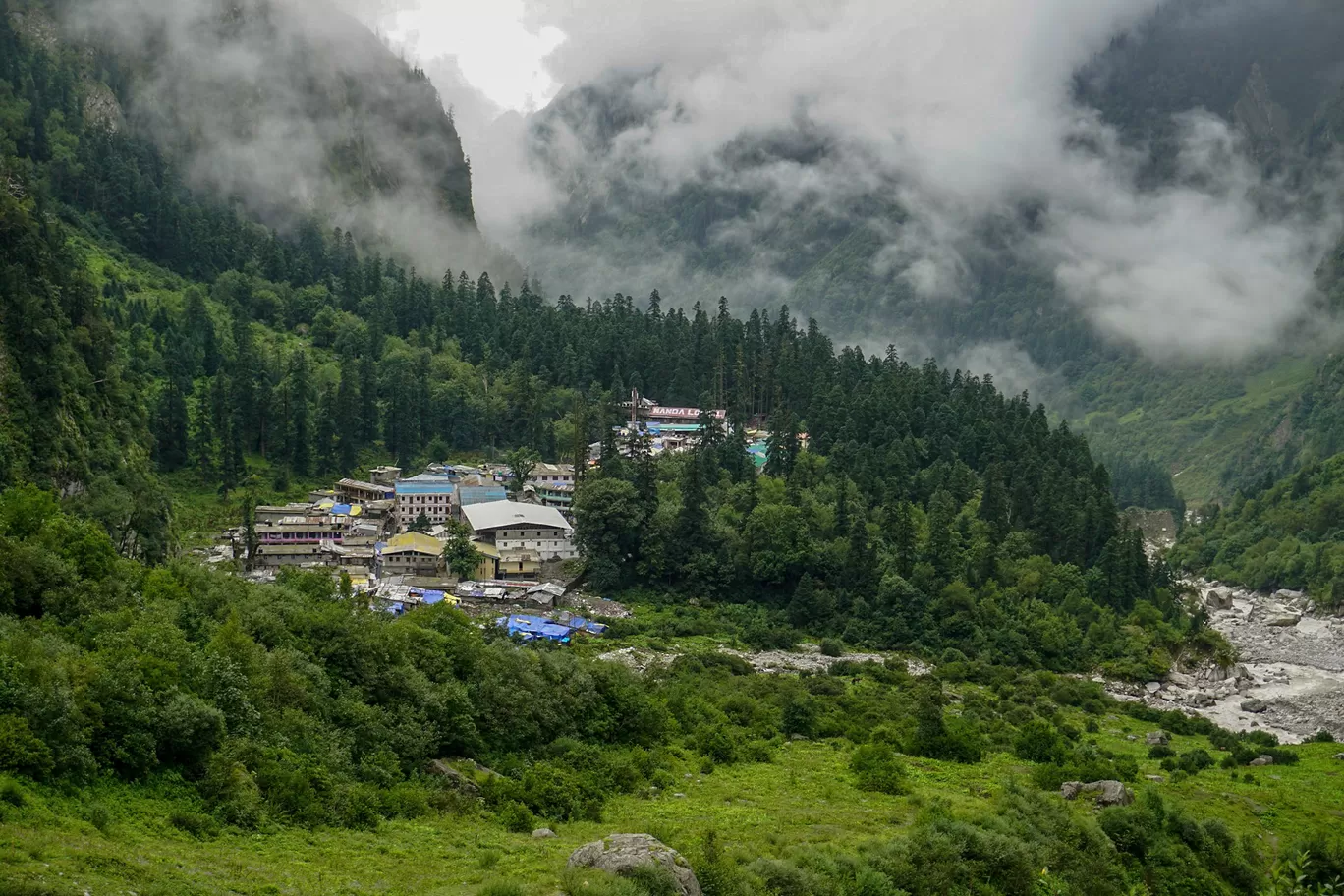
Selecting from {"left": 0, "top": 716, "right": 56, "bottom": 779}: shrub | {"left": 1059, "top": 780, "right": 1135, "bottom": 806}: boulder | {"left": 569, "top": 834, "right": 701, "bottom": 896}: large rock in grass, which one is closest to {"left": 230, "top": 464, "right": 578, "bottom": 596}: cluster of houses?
{"left": 1059, "top": 780, "right": 1135, "bottom": 806}: boulder

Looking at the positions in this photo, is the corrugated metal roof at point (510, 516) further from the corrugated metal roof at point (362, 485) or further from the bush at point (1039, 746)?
the bush at point (1039, 746)

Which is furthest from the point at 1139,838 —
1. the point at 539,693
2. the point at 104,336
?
the point at 104,336

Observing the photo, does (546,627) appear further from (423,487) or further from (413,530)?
(423,487)

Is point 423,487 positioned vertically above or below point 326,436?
below

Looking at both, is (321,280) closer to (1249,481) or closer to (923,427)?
(923,427)

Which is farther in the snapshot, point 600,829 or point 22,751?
point 600,829

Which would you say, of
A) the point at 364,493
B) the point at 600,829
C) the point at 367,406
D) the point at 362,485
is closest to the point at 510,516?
the point at 364,493

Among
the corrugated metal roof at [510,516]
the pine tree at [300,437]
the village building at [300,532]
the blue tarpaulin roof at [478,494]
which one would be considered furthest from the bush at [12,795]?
the pine tree at [300,437]
